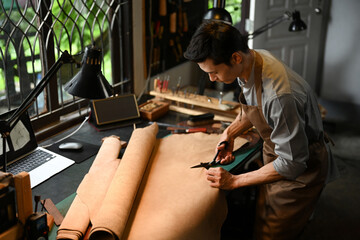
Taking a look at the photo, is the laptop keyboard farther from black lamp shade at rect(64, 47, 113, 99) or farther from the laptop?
black lamp shade at rect(64, 47, 113, 99)

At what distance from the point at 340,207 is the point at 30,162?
7.60ft

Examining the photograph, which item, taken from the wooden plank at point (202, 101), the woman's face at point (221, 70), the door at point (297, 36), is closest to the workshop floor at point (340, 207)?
Result: the wooden plank at point (202, 101)

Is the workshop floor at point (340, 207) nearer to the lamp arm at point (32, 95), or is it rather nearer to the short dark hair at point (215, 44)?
the short dark hair at point (215, 44)

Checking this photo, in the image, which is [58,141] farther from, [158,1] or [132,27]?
[158,1]

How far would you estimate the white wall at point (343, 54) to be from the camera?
4402mm

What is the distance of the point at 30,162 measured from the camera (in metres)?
1.90

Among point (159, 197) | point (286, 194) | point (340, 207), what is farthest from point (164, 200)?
point (340, 207)

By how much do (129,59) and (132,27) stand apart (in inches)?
9.3

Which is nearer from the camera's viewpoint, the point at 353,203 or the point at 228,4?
the point at 353,203

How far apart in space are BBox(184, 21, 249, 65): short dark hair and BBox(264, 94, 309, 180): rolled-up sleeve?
10.4 inches

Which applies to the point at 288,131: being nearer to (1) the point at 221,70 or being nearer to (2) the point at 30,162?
(1) the point at 221,70

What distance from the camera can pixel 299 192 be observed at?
74.6 inches

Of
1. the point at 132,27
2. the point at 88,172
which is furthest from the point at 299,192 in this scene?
the point at 132,27

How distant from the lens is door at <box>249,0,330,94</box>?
3907 mm
